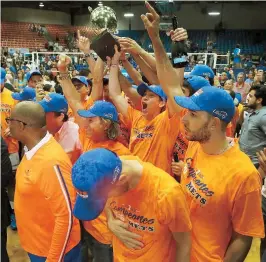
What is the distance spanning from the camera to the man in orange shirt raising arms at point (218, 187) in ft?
5.64

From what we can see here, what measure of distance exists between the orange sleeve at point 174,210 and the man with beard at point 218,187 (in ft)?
0.91

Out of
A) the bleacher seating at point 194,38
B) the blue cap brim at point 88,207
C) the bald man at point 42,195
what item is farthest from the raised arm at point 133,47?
A: the bleacher seating at point 194,38

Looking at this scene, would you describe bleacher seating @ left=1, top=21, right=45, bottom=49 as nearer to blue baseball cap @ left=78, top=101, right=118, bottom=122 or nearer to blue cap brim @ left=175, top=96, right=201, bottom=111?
→ blue baseball cap @ left=78, top=101, right=118, bottom=122

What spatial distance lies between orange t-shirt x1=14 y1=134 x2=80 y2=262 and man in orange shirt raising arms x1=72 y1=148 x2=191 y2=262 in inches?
11.9

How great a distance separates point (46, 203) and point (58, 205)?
0.10m

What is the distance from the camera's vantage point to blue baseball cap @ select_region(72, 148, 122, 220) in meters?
1.34

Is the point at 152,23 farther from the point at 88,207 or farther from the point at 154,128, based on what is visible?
the point at 88,207

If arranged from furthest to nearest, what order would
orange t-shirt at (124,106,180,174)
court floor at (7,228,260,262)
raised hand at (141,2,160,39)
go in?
court floor at (7,228,260,262)
orange t-shirt at (124,106,180,174)
raised hand at (141,2,160,39)

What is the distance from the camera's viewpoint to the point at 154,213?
1.57 metres

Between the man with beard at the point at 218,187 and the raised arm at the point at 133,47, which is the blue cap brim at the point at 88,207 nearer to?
the man with beard at the point at 218,187

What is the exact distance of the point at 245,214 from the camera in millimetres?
1706

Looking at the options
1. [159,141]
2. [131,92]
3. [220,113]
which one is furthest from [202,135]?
[131,92]

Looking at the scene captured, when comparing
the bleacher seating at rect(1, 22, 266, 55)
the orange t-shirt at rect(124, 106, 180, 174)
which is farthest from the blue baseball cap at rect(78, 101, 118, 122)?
the bleacher seating at rect(1, 22, 266, 55)

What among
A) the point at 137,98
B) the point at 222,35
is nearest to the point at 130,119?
the point at 137,98
